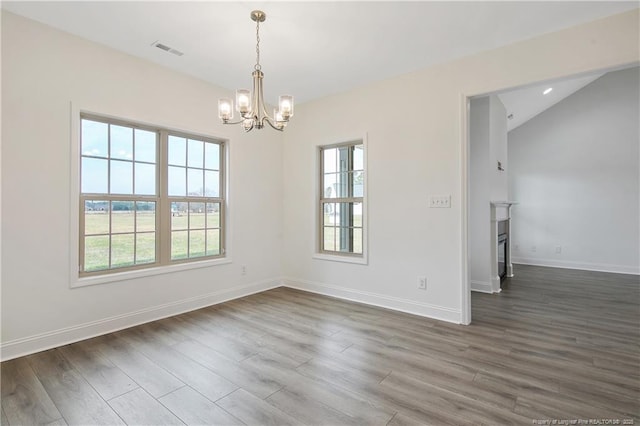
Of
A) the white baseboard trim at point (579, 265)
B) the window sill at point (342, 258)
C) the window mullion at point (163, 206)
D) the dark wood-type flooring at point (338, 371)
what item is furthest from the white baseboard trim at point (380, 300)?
the white baseboard trim at point (579, 265)

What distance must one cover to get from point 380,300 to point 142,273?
108 inches

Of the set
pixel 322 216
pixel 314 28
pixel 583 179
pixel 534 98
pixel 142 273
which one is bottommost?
pixel 142 273

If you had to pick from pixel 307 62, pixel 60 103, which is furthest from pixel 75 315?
pixel 307 62

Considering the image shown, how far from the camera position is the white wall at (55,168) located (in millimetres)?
2426

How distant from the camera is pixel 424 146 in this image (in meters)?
3.43

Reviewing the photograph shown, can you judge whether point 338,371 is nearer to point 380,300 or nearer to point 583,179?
point 380,300

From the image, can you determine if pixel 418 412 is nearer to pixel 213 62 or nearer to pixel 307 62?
pixel 307 62

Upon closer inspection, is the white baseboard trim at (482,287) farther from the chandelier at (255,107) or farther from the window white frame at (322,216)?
the chandelier at (255,107)

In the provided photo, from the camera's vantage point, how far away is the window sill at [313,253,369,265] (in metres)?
3.92

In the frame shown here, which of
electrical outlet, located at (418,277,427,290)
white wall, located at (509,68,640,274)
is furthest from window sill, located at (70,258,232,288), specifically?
white wall, located at (509,68,640,274)

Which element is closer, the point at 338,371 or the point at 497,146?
the point at 338,371

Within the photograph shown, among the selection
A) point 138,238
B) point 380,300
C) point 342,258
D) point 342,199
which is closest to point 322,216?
point 342,199

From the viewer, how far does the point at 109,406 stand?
5.96ft

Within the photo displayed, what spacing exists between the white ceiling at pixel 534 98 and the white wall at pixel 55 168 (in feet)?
16.3
